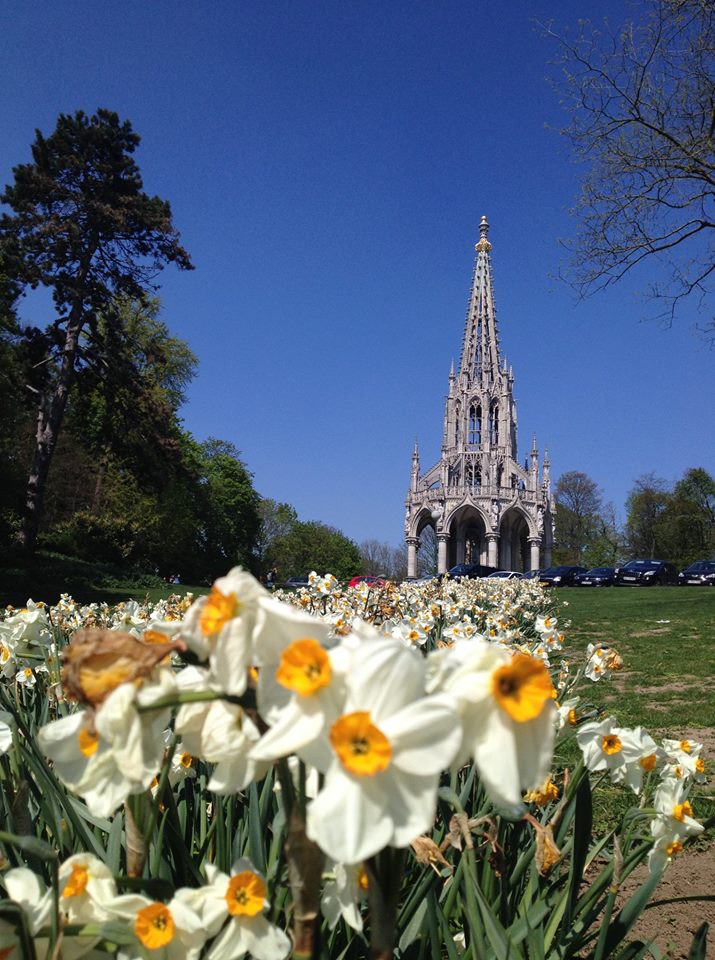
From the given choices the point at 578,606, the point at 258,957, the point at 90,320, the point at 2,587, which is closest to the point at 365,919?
the point at 258,957

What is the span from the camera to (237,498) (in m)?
44.4

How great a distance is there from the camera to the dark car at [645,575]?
113ft

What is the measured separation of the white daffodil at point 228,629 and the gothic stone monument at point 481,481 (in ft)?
181

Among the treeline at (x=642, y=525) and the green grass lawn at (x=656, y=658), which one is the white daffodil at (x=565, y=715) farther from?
the treeline at (x=642, y=525)

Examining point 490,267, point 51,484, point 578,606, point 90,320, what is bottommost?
point 578,606

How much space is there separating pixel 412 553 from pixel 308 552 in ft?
31.0


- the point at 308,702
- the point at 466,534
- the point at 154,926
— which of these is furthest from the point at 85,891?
the point at 466,534

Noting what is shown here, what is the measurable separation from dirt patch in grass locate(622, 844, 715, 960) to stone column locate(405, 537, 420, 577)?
53857mm

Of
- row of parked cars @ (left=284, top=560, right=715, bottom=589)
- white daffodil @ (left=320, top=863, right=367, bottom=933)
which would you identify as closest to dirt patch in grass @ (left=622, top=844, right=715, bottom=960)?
white daffodil @ (left=320, top=863, right=367, bottom=933)

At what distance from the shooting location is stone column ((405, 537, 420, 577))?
57531 mm

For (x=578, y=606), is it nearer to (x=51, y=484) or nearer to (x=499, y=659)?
(x=499, y=659)

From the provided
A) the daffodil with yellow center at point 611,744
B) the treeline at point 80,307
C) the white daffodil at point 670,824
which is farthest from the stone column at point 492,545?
the daffodil with yellow center at point 611,744

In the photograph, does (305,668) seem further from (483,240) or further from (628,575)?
(483,240)

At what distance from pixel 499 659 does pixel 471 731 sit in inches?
3.5
